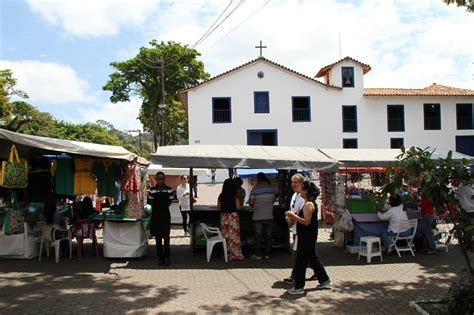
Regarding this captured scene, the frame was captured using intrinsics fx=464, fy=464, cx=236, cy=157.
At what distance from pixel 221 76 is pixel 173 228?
19471 millimetres

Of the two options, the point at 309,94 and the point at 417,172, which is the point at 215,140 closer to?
the point at 309,94

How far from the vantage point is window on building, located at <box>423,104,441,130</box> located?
113 feet

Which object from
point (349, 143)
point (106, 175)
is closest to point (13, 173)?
point (106, 175)

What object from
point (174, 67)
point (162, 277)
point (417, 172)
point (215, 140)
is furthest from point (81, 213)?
point (174, 67)

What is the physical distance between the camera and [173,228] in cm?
1403

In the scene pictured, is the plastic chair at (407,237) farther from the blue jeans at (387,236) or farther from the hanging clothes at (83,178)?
the hanging clothes at (83,178)

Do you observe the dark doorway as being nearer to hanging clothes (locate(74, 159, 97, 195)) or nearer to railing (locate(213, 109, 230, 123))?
railing (locate(213, 109, 230, 123))

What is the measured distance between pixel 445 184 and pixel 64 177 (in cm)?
755

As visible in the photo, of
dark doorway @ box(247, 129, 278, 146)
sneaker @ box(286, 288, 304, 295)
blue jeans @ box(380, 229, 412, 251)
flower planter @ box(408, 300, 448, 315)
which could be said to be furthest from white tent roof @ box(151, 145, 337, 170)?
dark doorway @ box(247, 129, 278, 146)

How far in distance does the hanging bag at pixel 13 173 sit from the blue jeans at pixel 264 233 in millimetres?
4435

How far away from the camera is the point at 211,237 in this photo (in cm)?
925

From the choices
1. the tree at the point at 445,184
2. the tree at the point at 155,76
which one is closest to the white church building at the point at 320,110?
the tree at the point at 155,76

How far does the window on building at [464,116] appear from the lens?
3484 centimetres

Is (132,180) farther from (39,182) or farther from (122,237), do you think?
(39,182)
